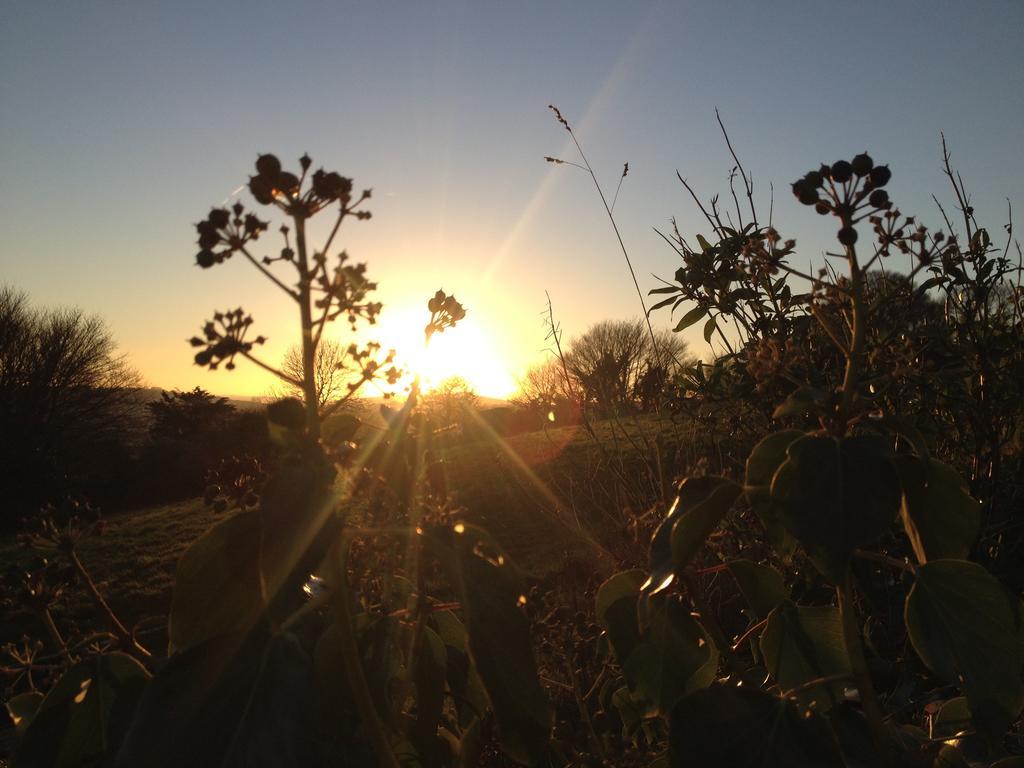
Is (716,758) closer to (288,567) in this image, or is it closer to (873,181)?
(288,567)

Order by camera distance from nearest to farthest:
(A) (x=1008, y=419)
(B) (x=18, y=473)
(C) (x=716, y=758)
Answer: (C) (x=716, y=758)
(A) (x=1008, y=419)
(B) (x=18, y=473)

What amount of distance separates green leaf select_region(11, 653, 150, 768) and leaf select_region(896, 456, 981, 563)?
1.23 m

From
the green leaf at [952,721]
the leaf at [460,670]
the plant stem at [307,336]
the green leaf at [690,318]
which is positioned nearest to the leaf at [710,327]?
the green leaf at [690,318]

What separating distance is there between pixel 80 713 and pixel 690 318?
279 cm

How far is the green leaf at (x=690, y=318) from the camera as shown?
3205 mm

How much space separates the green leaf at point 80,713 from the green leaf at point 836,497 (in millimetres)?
983

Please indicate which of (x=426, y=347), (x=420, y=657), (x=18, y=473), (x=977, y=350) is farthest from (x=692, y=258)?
(x=18, y=473)

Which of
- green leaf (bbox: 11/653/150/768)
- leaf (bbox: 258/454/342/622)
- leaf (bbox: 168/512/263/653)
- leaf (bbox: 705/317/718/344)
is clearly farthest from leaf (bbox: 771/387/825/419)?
leaf (bbox: 705/317/718/344)

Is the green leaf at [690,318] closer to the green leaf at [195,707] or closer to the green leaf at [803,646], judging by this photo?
the green leaf at [803,646]

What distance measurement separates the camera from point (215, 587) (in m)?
0.97

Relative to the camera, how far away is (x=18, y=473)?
969 inches

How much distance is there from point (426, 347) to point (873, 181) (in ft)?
2.90

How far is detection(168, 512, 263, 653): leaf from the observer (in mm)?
958

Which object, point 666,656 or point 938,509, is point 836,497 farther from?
point 666,656
